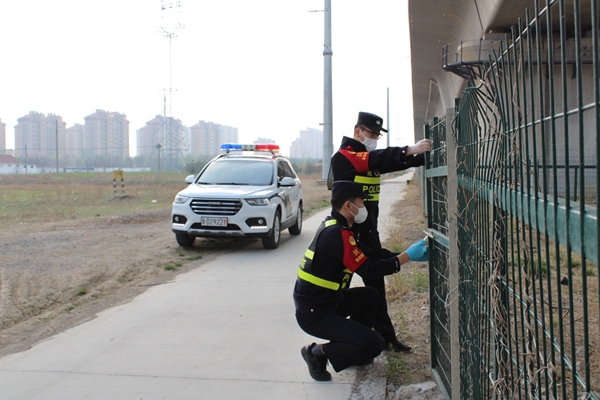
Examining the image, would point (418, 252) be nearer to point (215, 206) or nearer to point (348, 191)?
point (348, 191)

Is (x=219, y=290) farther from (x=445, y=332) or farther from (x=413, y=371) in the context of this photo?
(x=445, y=332)

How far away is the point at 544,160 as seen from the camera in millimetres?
1699

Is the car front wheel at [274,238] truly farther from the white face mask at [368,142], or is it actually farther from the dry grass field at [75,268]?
the white face mask at [368,142]

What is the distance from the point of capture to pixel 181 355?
5.15 meters

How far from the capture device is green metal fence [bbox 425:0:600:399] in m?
1.51

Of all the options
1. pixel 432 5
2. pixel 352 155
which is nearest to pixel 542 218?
pixel 352 155

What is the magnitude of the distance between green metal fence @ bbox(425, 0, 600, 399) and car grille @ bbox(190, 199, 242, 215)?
6695mm

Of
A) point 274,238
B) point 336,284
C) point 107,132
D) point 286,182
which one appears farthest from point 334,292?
point 107,132

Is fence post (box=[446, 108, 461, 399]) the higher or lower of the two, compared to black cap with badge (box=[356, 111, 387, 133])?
lower

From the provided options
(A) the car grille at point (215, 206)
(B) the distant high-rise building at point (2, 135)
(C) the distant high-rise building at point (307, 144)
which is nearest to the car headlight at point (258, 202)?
(A) the car grille at point (215, 206)

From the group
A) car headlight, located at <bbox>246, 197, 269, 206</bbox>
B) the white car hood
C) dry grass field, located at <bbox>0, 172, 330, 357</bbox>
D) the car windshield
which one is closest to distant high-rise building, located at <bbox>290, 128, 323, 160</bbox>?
dry grass field, located at <bbox>0, 172, 330, 357</bbox>

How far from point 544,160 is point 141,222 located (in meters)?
16.2

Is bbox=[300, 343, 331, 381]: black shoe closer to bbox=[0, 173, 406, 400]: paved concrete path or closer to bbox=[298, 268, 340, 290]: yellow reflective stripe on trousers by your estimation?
bbox=[0, 173, 406, 400]: paved concrete path

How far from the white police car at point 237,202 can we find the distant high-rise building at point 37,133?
158 meters
